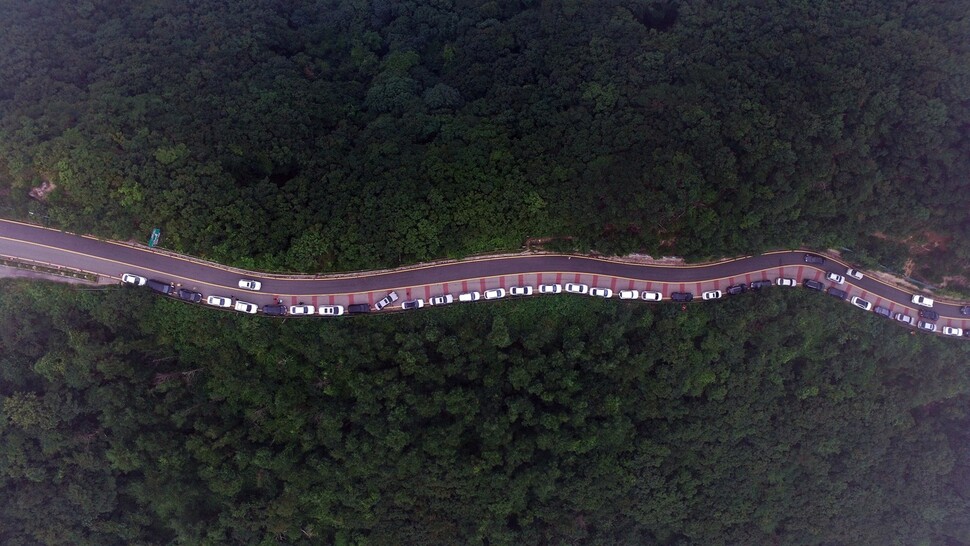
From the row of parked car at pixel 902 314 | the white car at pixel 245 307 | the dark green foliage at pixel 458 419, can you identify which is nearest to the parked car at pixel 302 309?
the dark green foliage at pixel 458 419

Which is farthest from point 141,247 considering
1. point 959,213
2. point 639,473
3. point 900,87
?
point 959,213

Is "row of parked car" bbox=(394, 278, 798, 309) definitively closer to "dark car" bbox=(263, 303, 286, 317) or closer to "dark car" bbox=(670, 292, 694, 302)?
"dark car" bbox=(670, 292, 694, 302)

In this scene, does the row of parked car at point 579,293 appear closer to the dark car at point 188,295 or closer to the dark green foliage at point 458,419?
the dark green foliage at point 458,419

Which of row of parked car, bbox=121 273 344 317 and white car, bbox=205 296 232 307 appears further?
white car, bbox=205 296 232 307

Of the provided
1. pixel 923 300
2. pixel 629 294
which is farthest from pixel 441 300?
pixel 923 300

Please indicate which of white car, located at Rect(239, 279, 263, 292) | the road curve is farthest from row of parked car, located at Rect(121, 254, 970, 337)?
the road curve

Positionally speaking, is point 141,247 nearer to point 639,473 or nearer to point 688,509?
point 639,473

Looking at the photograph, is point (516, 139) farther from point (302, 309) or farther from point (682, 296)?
point (302, 309)
